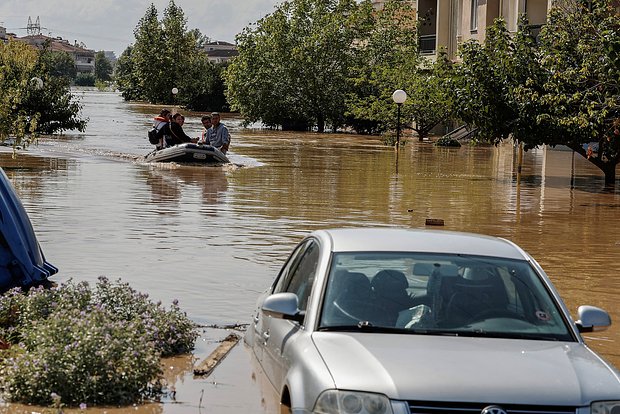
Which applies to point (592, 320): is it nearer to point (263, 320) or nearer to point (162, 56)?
point (263, 320)

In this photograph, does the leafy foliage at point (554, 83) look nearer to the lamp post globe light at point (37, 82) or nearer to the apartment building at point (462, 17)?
the apartment building at point (462, 17)

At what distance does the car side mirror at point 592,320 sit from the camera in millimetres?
7250

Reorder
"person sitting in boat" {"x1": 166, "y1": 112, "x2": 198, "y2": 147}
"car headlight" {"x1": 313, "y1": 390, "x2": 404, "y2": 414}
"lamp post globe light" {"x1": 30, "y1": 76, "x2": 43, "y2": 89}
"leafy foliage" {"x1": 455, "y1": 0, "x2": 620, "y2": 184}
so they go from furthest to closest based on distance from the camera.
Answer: "lamp post globe light" {"x1": 30, "y1": 76, "x2": 43, "y2": 89} → "person sitting in boat" {"x1": 166, "y1": 112, "x2": 198, "y2": 147} → "leafy foliage" {"x1": 455, "y1": 0, "x2": 620, "y2": 184} → "car headlight" {"x1": 313, "y1": 390, "x2": 404, "y2": 414}

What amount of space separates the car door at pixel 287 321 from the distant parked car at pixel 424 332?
13mm

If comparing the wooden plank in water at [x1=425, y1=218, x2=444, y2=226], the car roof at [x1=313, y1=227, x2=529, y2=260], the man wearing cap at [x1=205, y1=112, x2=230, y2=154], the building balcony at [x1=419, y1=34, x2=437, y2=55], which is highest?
the building balcony at [x1=419, y1=34, x2=437, y2=55]

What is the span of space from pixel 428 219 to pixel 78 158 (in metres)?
20.3

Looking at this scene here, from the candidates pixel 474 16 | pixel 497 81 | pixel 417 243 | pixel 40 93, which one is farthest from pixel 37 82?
pixel 417 243

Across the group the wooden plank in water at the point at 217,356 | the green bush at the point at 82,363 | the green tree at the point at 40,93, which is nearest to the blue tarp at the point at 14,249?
the wooden plank in water at the point at 217,356

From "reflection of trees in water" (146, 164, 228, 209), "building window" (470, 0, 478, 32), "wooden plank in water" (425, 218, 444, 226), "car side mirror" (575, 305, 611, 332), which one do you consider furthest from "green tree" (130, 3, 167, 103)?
"car side mirror" (575, 305, 611, 332)

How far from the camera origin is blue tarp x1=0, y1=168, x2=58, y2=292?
11844 mm

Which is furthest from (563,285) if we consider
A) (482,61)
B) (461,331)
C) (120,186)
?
(482,61)

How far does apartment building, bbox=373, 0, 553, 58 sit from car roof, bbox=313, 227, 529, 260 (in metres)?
35.8

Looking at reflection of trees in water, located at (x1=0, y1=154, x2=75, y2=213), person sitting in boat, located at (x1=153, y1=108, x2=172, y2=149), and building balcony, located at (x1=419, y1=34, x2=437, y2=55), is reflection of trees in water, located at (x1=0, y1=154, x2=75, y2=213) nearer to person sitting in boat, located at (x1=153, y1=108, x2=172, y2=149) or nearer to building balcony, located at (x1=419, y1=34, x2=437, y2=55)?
person sitting in boat, located at (x1=153, y1=108, x2=172, y2=149)

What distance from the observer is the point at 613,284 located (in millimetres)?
15070
